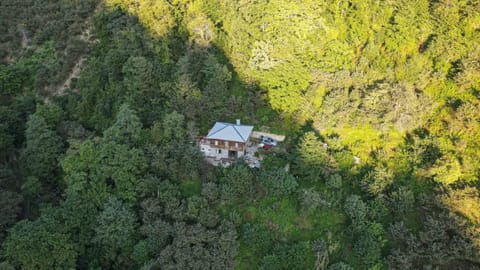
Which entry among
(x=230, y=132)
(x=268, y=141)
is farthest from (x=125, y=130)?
(x=268, y=141)

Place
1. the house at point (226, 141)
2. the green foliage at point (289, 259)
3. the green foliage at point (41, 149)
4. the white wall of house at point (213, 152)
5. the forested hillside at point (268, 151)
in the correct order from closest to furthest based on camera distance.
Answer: the green foliage at point (289, 259) → the forested hillside at point (268, 151) → the house at point (226, 141) → the white wall of house at point (213, 152) → the green foliage at point (41, 149)

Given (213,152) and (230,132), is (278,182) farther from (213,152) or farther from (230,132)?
(213,152)

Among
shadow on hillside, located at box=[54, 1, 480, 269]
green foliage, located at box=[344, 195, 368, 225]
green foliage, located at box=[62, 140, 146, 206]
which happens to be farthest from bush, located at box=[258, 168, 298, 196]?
green foliage, located at box=[62, 140, 146, 206]

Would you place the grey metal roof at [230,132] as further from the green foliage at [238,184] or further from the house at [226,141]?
the green foliage at [238,184]

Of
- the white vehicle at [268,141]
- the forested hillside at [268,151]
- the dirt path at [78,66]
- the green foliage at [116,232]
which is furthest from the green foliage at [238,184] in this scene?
the dirt path at [78,66]

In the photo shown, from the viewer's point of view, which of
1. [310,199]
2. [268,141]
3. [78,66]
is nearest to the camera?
[310,199]

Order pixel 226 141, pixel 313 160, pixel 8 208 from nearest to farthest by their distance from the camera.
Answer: pixel 313 160
pixel 226 141
pixel 8 208

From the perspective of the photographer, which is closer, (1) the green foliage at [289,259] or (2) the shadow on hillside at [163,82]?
(1) the green foliage at [289,259]
